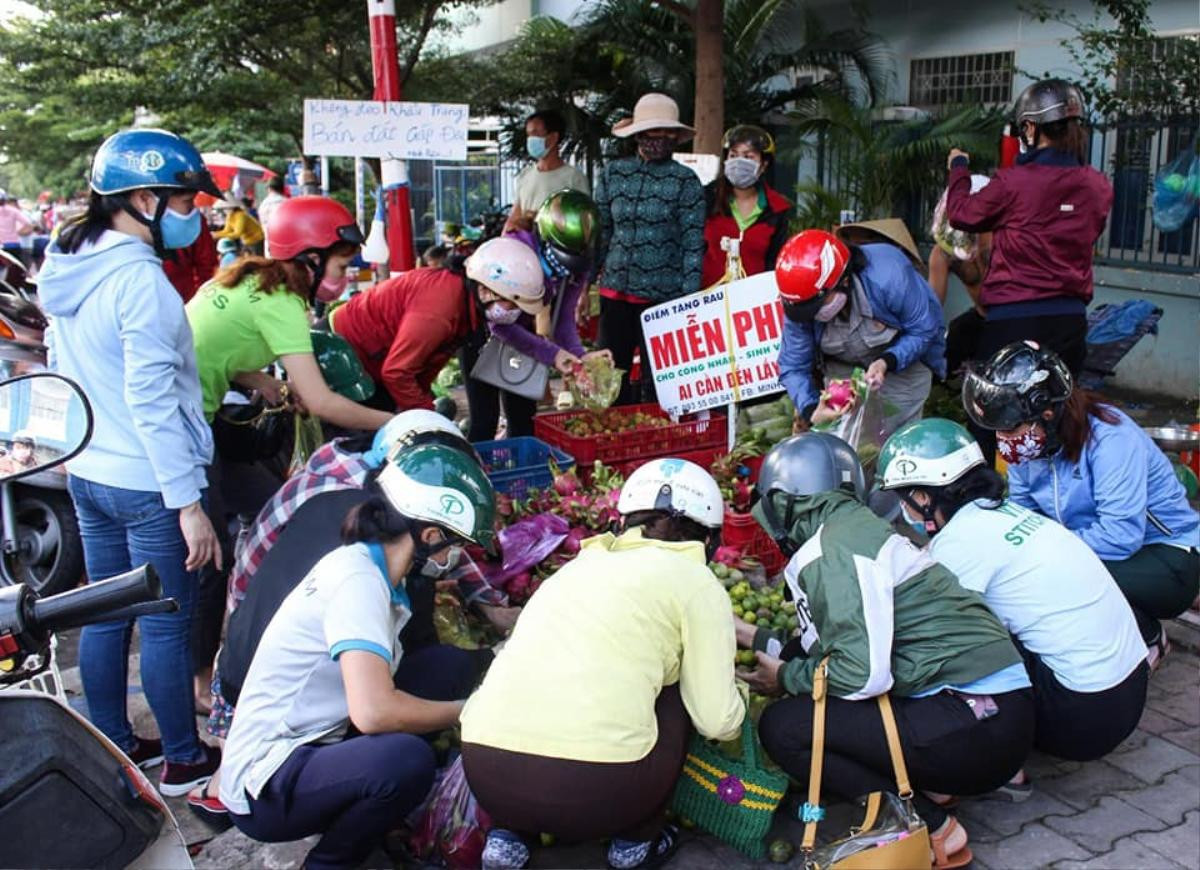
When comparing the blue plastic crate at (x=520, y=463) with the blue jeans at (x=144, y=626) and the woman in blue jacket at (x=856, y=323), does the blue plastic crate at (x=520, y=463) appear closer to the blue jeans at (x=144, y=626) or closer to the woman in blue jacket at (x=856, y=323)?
the woman in blue jacket at (x=856, y=323)

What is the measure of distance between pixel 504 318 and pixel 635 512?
1.94 metres

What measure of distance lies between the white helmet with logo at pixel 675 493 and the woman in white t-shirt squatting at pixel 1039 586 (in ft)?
2.09

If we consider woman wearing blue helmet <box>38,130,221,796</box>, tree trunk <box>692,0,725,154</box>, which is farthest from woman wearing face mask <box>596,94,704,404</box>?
woman wearing blue helmet <box>38,130,221,796</box>

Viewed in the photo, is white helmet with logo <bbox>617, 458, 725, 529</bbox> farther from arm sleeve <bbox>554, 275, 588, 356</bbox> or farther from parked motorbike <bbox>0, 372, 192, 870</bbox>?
arm sleeve <bbox>554, 275, 588, 356</bbox>

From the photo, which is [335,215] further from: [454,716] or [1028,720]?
[1028,720]

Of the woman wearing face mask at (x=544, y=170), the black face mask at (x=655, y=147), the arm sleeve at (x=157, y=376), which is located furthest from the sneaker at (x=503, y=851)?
the woman wearing face mask at (x=544, y=170)

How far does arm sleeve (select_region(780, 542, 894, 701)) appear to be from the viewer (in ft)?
10.5

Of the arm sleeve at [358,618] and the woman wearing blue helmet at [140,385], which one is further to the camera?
the woman wearing blue helmet at [140,385]

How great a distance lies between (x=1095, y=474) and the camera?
13.2ft

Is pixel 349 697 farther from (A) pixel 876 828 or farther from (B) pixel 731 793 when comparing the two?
(A) pixel 876 828

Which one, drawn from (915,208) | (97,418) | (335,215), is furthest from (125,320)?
(915,208)

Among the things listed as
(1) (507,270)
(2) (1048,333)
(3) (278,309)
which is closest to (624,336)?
(1) (507,270)

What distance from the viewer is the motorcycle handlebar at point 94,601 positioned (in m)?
1.75

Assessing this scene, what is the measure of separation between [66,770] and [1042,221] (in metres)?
4.70
